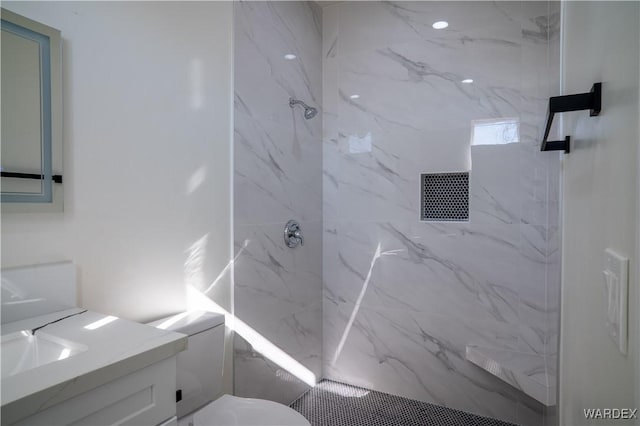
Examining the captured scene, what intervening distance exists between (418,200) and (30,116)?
1.96 m

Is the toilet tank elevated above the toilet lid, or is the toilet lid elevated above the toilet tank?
the toilet tank

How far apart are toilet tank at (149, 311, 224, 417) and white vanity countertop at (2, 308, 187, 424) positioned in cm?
38

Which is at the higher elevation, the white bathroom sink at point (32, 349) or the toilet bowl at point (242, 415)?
the white bathroom sink at point (32, 349)

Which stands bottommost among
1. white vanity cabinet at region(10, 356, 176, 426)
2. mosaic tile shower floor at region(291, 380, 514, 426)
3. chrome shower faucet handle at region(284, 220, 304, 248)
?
mosaic tile shower floor at region(291, 380, 514, 426)

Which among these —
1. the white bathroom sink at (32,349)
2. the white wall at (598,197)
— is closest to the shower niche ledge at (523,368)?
the white wall at (598,197)

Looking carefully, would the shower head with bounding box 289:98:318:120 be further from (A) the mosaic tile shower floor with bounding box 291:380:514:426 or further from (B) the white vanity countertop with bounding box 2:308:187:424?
(A) the mosaic tile shower floor with bounding box 291:380:514:426

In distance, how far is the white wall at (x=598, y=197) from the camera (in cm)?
53

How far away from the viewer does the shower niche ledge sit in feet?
5.75

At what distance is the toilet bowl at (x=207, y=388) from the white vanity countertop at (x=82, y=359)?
0.38 meters

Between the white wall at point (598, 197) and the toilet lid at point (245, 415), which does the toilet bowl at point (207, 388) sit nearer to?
the toilet lid at point (245, 415)

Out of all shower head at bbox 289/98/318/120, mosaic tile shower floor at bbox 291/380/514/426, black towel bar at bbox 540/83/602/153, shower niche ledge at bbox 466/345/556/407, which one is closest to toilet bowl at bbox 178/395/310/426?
mosaic tile shower floor at bbox 291/380/514/426

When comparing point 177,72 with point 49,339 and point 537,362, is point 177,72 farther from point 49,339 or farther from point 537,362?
point 537,362

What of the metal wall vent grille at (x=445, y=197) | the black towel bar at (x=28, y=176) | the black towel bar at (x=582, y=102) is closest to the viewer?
the black towel bar at (x=582, y=102)

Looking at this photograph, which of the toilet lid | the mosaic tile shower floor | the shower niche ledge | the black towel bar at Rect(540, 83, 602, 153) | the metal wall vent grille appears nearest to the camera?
the black towel bar at Rect(540, 83, 602, 153)
